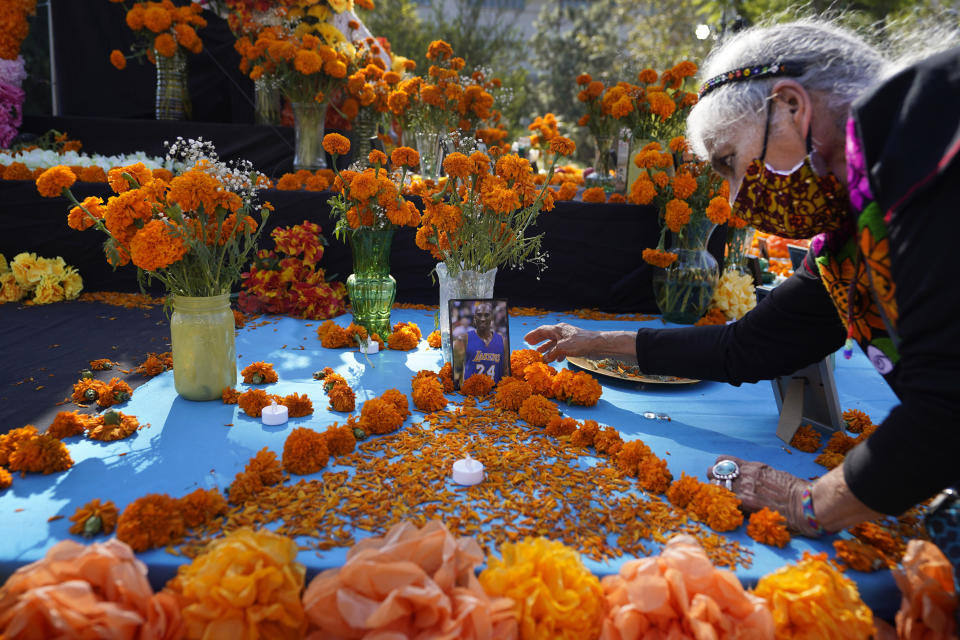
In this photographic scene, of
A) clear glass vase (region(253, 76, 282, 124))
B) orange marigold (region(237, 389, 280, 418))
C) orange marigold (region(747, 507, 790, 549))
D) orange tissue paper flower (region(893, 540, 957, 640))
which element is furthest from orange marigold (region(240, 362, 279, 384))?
clear glass vase (region(253, 76, 282, 124))

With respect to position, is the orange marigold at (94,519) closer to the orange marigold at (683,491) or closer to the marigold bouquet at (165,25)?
the orange marigold at (683,491)

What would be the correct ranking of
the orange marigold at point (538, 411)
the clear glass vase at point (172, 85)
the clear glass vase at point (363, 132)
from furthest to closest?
1. the clear glass vase at point (363, 132)
2. the clear glass vase at point (172, 85)
3. the orange marigold at point (538, 411)

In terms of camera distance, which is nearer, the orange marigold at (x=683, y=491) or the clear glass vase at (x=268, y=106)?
the orange marigold at (x=683, y=491)

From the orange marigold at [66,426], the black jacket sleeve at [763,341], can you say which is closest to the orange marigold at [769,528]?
the black jacket sleeve at [763,341]

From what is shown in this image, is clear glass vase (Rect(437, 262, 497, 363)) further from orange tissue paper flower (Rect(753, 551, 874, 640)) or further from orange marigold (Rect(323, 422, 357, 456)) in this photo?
orange tissue paper flower (Rect(753, 551, 874, 640))

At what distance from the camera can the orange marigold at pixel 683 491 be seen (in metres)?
1.23

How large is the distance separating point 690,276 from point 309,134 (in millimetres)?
2201

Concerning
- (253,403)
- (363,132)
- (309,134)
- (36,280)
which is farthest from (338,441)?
(363,132)

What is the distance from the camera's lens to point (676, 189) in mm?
2633

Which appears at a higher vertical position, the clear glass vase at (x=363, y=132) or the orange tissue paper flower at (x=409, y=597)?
the clear glass vase at (x=363, y=132)

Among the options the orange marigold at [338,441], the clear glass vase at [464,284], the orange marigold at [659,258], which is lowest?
the orange marigold at [338,441]

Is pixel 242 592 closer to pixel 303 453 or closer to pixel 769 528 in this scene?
pixel 303 453

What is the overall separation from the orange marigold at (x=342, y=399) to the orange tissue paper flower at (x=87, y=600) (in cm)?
75

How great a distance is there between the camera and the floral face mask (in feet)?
3.97
